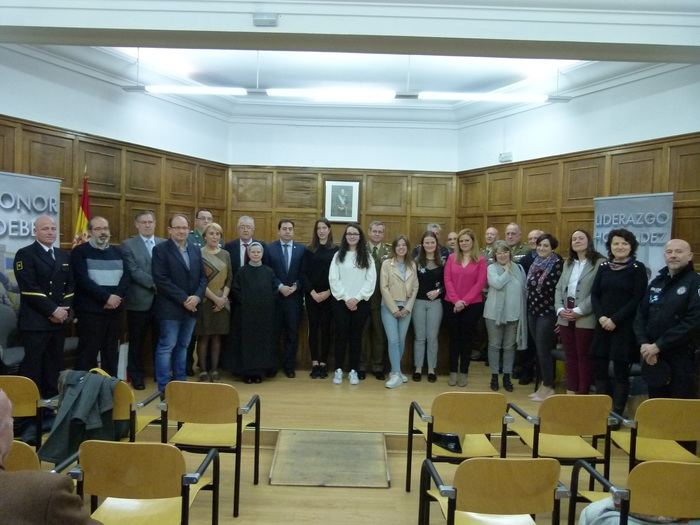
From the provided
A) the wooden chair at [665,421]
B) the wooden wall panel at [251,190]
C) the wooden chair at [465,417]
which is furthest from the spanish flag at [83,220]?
the wooden chair at [665,421]

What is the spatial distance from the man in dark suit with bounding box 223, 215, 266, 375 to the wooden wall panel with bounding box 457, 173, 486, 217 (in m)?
4.21

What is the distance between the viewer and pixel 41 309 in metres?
3.98

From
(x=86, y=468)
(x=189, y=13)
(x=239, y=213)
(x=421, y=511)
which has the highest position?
(x=189, y=13)

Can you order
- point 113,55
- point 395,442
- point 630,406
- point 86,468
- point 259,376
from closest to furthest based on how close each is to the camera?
point 86,468 → point 395,442 → point 630,406 → point 259,376 → point 113,55

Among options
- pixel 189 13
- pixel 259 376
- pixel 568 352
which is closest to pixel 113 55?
pixel 189 13

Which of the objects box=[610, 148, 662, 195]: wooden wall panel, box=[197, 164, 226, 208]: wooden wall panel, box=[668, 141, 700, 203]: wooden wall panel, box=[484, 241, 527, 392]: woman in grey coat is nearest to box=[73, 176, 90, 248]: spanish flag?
box=[197, 164, 226, 208]: wooden wall panel

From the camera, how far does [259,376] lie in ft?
16.6

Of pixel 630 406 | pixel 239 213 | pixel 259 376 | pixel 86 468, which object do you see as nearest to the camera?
pixel 86 468

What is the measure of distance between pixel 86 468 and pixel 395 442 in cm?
230

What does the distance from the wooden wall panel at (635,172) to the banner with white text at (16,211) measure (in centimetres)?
619

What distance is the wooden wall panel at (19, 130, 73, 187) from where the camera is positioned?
5.58 m

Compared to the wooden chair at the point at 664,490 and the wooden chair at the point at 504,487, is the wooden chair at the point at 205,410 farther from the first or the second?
the wooden chair at the point at 664,490

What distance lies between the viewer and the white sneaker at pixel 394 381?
505 cm

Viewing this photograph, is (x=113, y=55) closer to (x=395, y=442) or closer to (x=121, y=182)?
(x=121, y=182)
